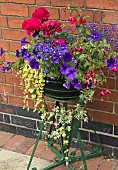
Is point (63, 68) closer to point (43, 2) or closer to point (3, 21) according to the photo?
point (43, 2)

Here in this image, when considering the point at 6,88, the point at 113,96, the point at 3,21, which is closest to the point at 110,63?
the point at 113,96

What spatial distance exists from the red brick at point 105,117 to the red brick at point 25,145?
0.72 m

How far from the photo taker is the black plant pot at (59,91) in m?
2.53

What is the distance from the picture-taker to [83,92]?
2605mm

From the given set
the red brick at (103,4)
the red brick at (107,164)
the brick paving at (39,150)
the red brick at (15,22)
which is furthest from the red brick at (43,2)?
the red brick at (107,164)

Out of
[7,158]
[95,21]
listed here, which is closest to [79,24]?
[95,21]

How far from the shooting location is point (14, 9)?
3209 millimetres

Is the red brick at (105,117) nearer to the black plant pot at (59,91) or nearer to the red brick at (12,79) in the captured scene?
the black plant pot at (59,91)

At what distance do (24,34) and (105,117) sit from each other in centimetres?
103

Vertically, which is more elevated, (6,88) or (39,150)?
(6,88)

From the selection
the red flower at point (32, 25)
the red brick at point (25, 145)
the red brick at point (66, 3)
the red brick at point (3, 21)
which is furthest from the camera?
the red brick at point (25, 145)

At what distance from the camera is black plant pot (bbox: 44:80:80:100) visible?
99.5 inches

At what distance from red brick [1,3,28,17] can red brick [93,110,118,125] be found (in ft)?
3.52

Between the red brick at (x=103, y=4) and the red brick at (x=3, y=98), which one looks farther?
the red brick at (x=3, y=98)
